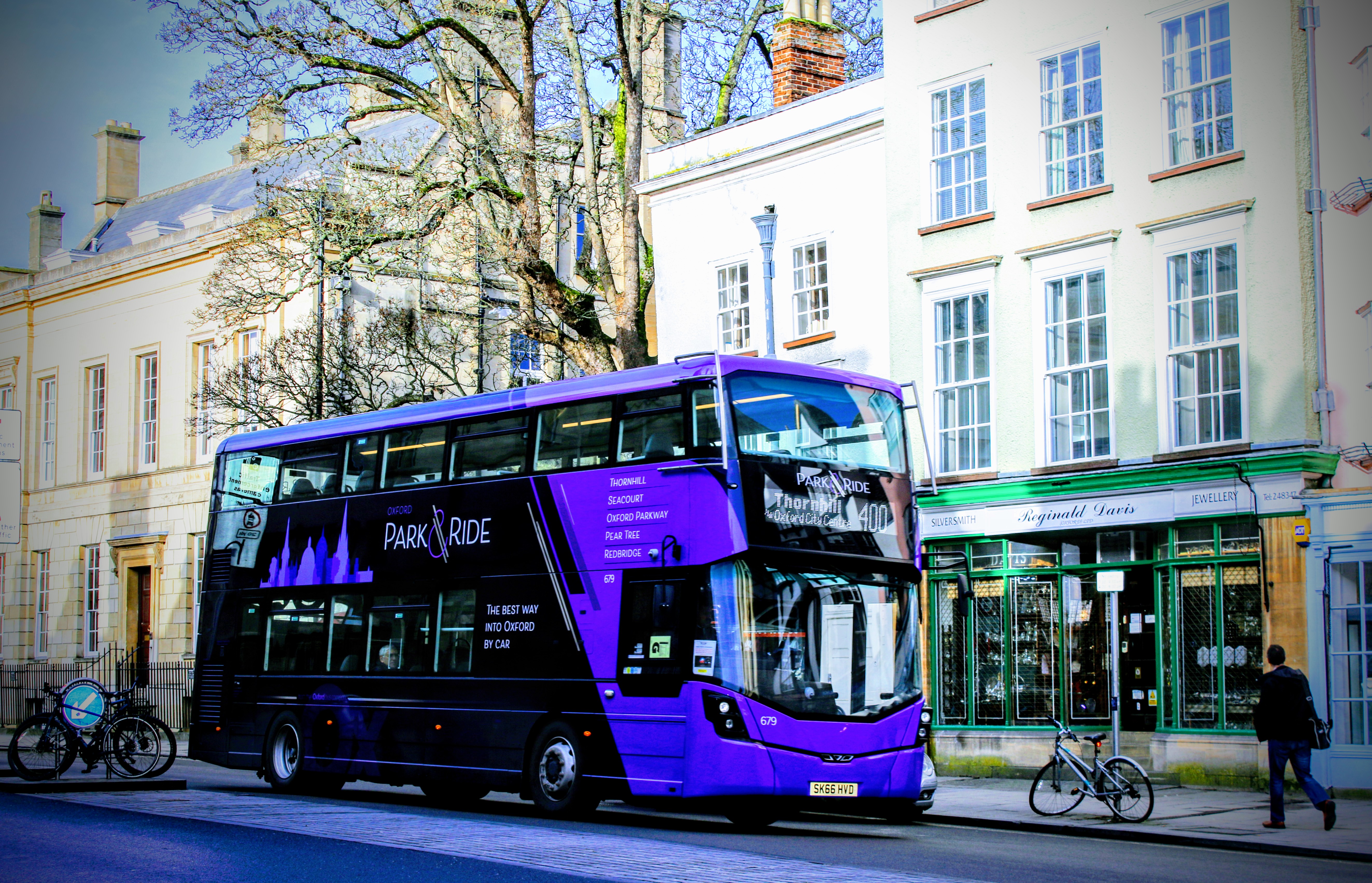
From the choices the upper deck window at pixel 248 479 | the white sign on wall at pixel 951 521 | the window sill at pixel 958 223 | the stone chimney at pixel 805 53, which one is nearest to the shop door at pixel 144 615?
the upper deck window at pixel 248 479

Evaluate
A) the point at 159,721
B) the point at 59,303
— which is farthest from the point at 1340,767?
the point at 59,303

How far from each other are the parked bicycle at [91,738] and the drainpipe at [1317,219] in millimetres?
14466

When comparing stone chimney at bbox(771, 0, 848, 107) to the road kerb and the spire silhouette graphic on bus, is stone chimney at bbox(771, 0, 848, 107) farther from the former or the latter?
the road kerb

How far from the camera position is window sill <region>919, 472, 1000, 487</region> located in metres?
22.2

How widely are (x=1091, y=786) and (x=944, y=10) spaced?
13.0 meters

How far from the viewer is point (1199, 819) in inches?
623

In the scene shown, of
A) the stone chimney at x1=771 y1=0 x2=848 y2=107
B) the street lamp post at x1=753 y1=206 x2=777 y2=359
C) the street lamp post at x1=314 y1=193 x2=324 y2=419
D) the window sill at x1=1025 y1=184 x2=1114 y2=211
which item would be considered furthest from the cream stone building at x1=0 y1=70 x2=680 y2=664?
the window sill at x1=1025 y1=184 x2=1114 y2=211

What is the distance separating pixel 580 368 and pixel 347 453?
11016 millimetres

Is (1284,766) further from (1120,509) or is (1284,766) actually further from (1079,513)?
(1079,513)

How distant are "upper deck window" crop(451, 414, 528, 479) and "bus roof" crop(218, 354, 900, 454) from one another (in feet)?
0.45

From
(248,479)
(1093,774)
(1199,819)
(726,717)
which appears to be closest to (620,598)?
(726,717)

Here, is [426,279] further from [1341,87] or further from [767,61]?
[1341,87]

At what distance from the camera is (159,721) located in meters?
17.7

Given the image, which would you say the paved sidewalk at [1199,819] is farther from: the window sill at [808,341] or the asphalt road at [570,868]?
the window sill at [808,341]
